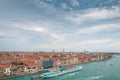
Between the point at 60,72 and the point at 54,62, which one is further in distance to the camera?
the point at 54,62

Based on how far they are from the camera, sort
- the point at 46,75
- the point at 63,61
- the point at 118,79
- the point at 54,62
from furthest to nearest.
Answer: the point at 63,61 < the point at 54,62 < the point at 46,75 < the point at 118,79

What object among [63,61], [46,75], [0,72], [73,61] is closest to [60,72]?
[46,75]

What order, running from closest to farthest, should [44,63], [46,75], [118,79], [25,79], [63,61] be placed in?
[118,79] < [25,79] < [46,75] < [44,63] < [63,61]

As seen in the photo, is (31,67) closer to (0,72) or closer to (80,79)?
(0,72)

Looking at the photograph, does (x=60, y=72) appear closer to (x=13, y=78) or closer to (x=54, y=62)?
(x=13, y=78)

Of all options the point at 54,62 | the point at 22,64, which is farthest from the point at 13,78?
the point at 54,62

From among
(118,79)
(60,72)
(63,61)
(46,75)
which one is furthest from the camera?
(63,61)

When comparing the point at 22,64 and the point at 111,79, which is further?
the point at 22,64

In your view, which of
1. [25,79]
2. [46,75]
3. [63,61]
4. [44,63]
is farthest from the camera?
[63,61]
